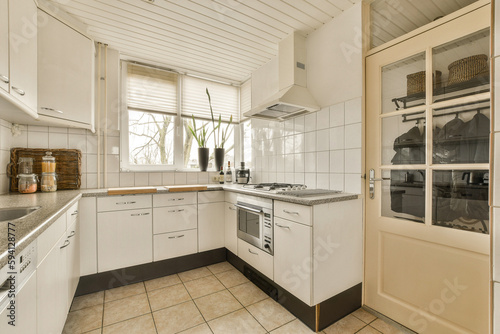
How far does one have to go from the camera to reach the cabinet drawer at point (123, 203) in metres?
2.12

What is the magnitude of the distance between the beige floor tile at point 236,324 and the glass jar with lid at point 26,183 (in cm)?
189

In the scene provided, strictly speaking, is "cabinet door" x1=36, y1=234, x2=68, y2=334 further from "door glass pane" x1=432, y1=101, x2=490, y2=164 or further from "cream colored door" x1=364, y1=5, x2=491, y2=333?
"door glass pane" x1=432, y1=101, x2=490, y2=164

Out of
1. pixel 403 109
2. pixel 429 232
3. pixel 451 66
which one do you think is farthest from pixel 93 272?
pixel 451 66

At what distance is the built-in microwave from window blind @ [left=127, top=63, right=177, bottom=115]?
1710mm

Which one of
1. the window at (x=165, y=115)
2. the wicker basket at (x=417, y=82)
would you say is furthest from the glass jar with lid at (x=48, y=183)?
the wicker basket at (x=417, y=82)

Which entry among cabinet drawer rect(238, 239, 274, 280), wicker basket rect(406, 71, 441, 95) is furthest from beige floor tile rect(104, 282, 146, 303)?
wicker basket rect(406, 71, 441, 95)

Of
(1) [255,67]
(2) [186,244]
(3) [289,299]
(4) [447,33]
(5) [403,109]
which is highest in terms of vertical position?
(1) [255,67]

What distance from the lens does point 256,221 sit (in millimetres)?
2129

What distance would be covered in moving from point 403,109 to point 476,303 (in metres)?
1.26

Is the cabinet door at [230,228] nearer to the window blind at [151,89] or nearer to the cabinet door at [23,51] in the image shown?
the window blind at [151,89]

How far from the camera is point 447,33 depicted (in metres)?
1.43

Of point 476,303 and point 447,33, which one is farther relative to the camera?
point 447,33

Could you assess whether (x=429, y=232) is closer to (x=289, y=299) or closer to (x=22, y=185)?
(x=289, y=299)

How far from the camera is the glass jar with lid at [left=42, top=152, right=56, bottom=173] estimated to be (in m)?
2.08
